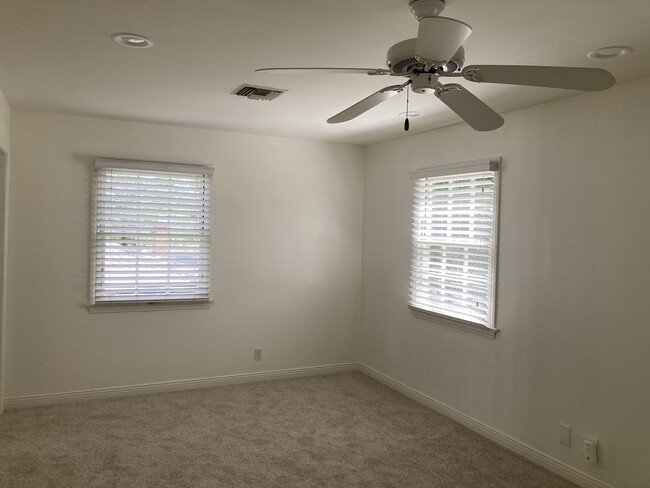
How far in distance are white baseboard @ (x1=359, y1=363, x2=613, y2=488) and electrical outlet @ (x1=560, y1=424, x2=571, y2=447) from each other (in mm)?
137

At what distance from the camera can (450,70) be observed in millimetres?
2066

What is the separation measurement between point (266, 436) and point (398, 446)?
94cm

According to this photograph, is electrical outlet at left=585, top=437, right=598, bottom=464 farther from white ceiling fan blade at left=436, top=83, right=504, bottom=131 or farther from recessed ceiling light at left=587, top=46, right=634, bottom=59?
recessed ceiling light at left=587, top=46, right=634, bottom=59

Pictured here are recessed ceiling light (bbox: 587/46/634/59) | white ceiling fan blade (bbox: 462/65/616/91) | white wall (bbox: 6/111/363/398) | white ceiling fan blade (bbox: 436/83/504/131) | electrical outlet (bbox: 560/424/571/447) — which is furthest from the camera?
white wall (bbox: 6/111/363/398)

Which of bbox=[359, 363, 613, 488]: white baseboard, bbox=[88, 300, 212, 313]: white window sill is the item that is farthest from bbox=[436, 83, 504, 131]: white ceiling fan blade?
bbox=[88, 300, 212, 313]: white window sill

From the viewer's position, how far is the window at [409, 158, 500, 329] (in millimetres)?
3951

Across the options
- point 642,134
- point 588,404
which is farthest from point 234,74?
point 588,404

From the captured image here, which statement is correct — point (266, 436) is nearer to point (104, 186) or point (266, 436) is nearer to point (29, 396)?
point (29, 396)

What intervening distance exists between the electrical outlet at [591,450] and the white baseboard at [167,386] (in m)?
2.75

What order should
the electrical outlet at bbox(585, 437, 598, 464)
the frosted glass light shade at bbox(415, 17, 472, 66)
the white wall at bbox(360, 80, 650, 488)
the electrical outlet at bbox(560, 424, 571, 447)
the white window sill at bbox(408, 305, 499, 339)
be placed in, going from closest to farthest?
1. the frosted glass light shade at bbox(415, 17, 472, 66)
2. the white wall at bbox(360, 80, 650, 488)
3. the electrical outlet at bbox(585, 437, 598, 464)
4. the electrical outlet at bbox(560, 424, 571, 447)
5. the white window sill at bbox(408, 305, 499, 339)

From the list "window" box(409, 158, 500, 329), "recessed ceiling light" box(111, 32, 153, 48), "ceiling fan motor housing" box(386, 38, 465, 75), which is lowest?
"window" box(409, 158, 500, 329)

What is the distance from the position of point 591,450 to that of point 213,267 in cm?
334

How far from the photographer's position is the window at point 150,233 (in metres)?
4.54

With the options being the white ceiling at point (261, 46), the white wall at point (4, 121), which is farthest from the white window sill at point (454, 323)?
the white wall at point (4, 121)
